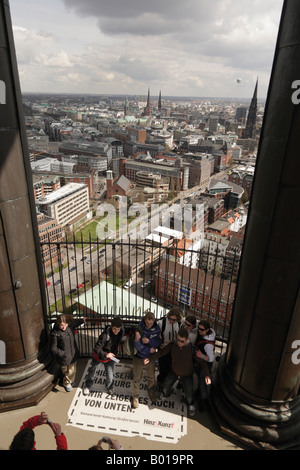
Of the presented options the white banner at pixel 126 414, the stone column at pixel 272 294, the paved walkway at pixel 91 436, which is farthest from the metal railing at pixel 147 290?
the paved walkway at pixel 91 436

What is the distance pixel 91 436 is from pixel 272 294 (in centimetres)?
270

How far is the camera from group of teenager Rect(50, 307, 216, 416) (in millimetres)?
3756

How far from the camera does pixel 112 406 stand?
3951 mm

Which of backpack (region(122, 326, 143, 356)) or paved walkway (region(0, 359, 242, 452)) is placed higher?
backpack (region(122, 326, 143, 356))

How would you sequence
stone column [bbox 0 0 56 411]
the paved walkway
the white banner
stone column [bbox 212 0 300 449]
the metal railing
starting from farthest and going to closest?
the metal railing, the white banner, the paved walkway, stone column [bbox 0 0 56 411], stone column [bbox 212 0 300 449]

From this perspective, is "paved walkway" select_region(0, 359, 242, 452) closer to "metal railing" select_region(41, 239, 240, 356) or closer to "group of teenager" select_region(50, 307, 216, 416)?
"group of teenager" select_region(50, 307, 216, 416)

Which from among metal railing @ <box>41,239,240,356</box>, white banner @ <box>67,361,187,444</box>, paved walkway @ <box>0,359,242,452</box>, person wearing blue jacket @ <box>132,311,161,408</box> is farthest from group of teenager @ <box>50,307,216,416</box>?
metal railing @ <box>41,239,240,356</box>

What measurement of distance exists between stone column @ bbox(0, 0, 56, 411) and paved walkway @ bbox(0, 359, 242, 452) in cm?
16

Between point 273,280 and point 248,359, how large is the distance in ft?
3.49

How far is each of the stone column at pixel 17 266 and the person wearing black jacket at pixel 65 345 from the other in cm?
21

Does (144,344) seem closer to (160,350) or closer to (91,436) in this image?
(160,350)

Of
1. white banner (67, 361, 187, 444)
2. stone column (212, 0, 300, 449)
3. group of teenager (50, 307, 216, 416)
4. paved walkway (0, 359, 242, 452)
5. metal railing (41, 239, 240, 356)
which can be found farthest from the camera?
metal railing (41, 239, 240, 356)

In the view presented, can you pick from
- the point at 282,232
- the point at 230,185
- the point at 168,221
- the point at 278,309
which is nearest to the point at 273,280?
the point at 278,309

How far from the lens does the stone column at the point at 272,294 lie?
2602 mm
